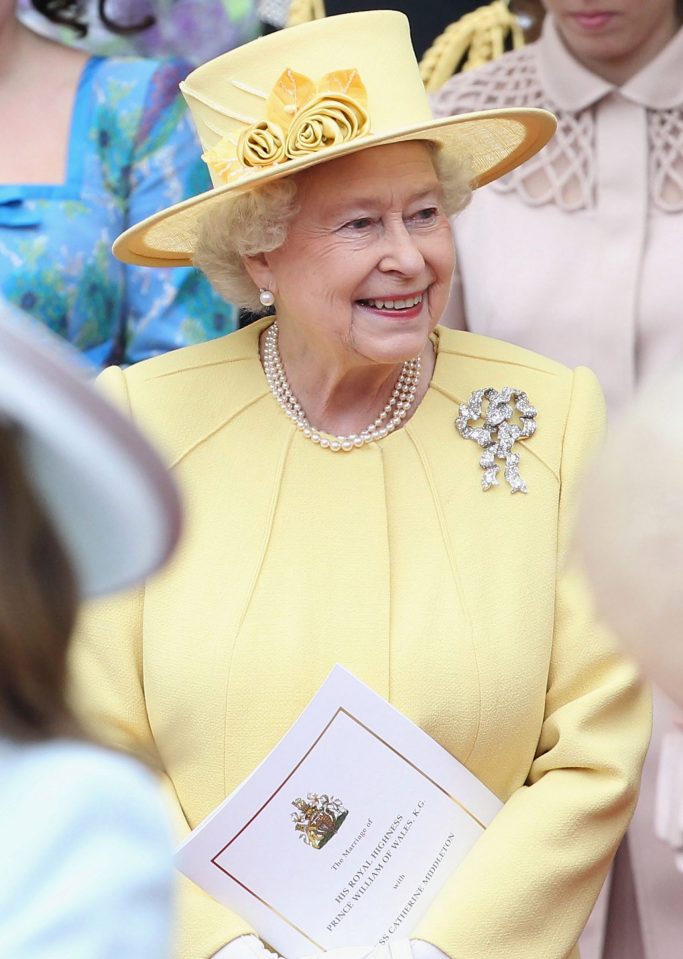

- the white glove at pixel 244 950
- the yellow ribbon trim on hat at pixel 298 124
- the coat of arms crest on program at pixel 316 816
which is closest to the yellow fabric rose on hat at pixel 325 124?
the yellow ribbon trim on hat at pixel 298 124

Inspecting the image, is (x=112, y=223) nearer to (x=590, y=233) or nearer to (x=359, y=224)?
(x=359, y=224)

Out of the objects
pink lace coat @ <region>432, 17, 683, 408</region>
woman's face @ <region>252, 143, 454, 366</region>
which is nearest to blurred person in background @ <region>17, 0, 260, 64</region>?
pink lace coat @ <region>432, 17, 683, 408</region>

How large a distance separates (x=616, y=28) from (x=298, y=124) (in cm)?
96

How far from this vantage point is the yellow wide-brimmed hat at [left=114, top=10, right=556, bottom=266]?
8.02 ft

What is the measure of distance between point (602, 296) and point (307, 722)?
1202 mm

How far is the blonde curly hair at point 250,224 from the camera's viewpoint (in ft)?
8.36

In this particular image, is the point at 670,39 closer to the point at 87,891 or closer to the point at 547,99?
the point at 547,99

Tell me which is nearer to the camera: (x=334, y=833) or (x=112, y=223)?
(x=334, y=833)

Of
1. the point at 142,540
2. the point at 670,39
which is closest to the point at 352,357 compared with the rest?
the point at 670,39

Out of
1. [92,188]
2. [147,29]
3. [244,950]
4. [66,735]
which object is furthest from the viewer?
[147,29]

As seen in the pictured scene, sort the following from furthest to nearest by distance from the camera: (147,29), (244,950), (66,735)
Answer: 1. (147,29)
2. (244,950)
3. (66,735)

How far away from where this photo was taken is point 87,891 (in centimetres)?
129

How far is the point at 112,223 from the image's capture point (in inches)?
123

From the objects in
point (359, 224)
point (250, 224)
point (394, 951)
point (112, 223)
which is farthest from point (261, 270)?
point (394, 951)
